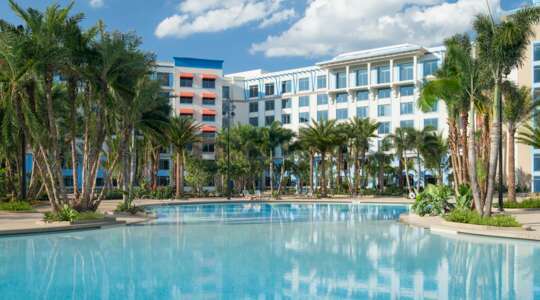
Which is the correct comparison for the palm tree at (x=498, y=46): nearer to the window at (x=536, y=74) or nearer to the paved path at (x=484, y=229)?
the paved path at (x=484, y=229)

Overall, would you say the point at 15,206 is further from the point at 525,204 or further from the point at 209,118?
the point at 209,118

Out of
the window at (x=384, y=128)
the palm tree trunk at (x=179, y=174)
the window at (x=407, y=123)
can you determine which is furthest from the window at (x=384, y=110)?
the palm tree trunk at (x=179, y=174)

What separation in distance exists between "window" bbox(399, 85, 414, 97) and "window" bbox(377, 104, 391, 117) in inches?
97.6

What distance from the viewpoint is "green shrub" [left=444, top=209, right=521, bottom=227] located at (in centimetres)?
2155

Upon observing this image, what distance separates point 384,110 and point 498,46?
50.5 m

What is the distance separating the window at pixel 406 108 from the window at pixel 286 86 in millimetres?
17928

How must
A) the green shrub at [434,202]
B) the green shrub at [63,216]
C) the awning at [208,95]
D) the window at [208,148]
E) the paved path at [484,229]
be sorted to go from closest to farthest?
the paved path at [484,229], the green shrub at [63,216], the green shrub at [434,202], the window at [208,148], the awning at [208,95]

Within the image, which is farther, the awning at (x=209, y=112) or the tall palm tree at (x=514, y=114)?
the awning at (x=209, y=112)

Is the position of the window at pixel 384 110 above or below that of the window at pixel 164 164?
above

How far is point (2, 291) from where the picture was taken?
36.8ft

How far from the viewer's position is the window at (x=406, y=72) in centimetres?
6831

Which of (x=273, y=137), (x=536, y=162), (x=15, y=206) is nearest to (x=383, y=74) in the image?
(x=273, y=137)

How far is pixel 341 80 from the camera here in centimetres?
7538

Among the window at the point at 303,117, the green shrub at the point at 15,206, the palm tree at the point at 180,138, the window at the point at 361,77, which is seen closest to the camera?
the green shrub at the point at 15,206
